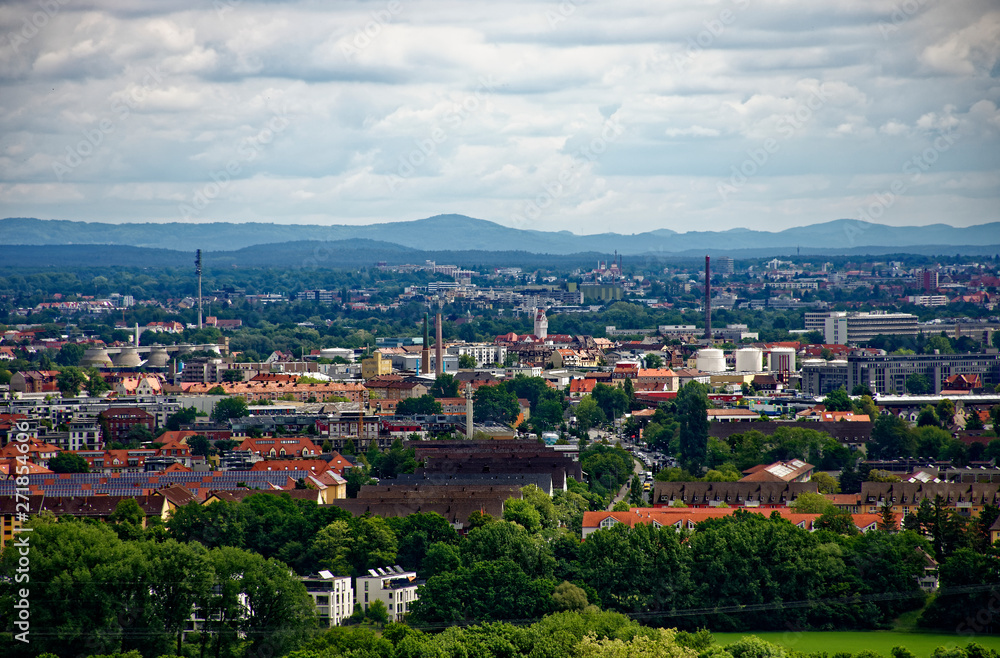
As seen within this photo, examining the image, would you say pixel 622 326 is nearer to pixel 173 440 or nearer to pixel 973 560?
pixel 173 440

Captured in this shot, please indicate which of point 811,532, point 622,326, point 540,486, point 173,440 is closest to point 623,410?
point 173,440

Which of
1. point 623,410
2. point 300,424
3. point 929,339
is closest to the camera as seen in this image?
point 300,424

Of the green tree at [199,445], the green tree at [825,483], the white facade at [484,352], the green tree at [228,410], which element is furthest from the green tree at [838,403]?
the white facade at [484,352]

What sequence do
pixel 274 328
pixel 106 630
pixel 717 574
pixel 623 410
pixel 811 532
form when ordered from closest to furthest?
1. pixel 106 630
2. pixel 717 574
3. pixel 811 532
4. pixel 623 410
5. pixel 274 328

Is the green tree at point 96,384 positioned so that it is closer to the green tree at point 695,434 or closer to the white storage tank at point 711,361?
the white storage tank at point 711,361

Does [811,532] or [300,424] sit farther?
[300,424]

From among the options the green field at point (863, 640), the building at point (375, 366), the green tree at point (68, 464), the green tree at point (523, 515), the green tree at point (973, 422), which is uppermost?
the green tree at point (523, 515)

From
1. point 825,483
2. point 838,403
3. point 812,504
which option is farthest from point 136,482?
point 838,403
